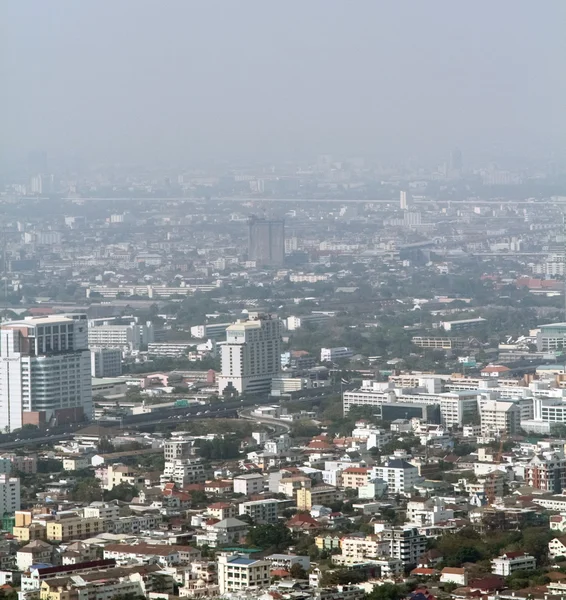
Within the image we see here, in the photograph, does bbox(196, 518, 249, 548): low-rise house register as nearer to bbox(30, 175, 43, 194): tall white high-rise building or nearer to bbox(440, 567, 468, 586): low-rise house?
bbox(440, 567, 468, 586): low-rise house

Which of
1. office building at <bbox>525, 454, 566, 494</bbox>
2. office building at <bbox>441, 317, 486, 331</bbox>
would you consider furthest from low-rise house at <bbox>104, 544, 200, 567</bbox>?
office building at <bbox>441, 317, 486, 331</bbox>

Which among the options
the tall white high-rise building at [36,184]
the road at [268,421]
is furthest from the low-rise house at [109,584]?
the tall white high-rise building at [36,184]

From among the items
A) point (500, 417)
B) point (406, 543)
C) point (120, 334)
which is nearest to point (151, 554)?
point (406, 543)

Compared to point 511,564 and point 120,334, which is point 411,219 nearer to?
point 120,334

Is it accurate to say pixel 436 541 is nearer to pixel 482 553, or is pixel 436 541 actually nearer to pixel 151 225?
pixel 482 553

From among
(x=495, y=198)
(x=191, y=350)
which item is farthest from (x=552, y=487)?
(x=495, y=198)
